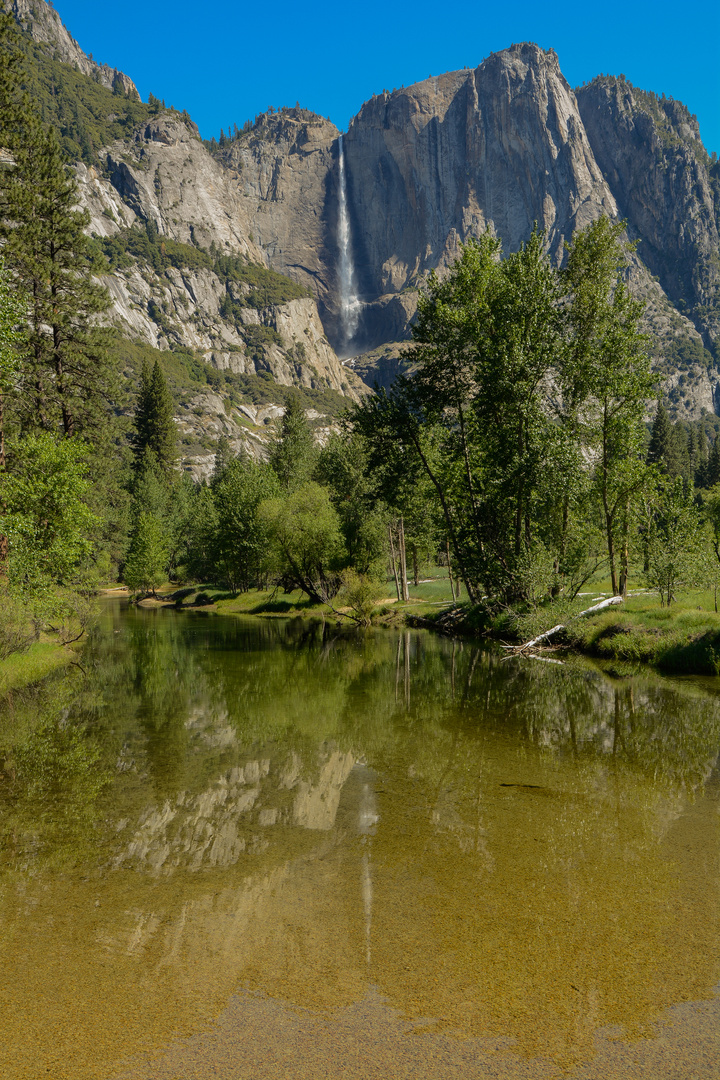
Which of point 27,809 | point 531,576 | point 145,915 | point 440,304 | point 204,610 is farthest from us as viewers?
point 204,610

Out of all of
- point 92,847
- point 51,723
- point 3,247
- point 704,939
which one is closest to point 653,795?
point 704,939

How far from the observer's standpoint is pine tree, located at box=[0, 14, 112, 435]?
1162 inches

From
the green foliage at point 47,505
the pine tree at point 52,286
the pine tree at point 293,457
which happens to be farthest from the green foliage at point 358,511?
the green foliage at point 47,505

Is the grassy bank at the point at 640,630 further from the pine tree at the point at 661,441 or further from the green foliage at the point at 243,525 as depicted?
the pine tree at the point at 661,441

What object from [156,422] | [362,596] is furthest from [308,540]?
[156,422]

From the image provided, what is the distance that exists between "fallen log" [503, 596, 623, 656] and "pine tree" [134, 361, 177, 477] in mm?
103624

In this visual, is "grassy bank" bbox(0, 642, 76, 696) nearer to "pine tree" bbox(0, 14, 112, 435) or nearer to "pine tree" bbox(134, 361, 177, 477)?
"pine tree" bbox(0, 14, 112, 435)

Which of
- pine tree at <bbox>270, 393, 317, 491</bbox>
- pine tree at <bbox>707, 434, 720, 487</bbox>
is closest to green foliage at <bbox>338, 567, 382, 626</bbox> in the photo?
pine tree at <bbox>270, 393, 317, 491</bbox>

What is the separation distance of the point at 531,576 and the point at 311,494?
104 ft

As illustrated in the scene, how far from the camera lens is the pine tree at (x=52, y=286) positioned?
96.8ft

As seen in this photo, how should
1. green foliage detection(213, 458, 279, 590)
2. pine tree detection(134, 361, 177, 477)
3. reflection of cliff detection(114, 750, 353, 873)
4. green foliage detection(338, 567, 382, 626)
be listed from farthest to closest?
1. pine tree detection(134, 361, 177, 477)
2. green foliage detection(213, 458, 279, 590)
3. green foliage detection(338, 567, 382, 626)
4. reflection of cliff detection(114, 750, 353, 873)

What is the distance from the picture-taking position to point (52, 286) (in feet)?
113

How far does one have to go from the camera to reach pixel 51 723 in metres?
17.3

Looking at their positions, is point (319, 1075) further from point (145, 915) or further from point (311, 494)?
point (311, 494)
